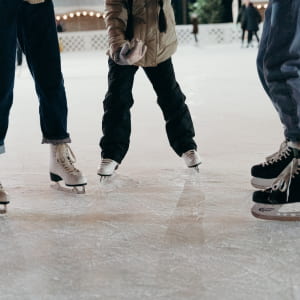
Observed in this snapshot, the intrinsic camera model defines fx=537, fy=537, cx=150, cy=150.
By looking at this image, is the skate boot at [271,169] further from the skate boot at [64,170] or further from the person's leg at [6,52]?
the person's leg at [6,52]

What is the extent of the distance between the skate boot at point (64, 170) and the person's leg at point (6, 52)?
6.6 inches

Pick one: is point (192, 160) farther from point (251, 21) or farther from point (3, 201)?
point (251, 21)

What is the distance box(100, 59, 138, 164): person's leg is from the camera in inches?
62.9

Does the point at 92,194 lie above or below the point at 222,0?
above

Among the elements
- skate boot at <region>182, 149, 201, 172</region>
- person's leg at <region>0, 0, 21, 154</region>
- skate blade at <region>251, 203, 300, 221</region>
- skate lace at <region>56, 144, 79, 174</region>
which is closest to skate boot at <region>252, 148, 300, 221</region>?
skate blade at <region>251, 203, 300, 221</region>

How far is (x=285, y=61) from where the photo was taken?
120cm

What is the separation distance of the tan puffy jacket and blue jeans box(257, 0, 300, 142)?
0.41 meters

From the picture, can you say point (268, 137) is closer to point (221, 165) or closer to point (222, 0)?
point (221, 165)

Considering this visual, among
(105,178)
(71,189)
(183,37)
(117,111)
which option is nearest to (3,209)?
(71,189)

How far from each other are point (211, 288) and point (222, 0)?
47.7 feet

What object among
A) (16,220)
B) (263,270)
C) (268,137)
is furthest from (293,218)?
(268,137)

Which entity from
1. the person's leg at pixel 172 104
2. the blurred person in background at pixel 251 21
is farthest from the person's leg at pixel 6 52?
the blurred person in background at pixel 251 21

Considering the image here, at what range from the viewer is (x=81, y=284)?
36.7 inches

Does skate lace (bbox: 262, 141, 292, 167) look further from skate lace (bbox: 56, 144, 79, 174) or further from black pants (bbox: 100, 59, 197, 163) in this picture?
skate lace (bbox: 56, 144, 79, 174)
